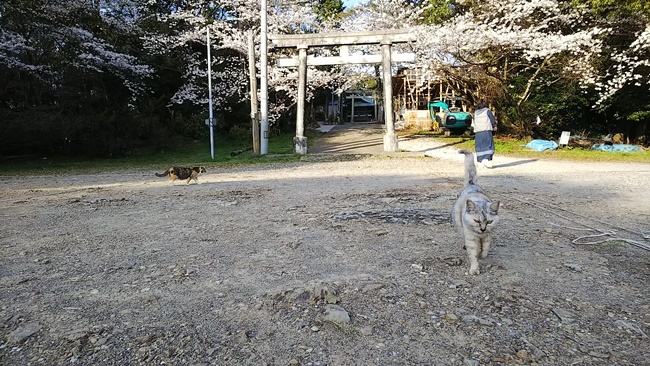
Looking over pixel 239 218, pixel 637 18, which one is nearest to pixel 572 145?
pixel 637 18

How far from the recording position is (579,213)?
510 cm

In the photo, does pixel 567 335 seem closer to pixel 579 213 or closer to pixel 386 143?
pixel 579 213

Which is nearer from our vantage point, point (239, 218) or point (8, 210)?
point (239, 218)

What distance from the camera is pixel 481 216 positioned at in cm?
293

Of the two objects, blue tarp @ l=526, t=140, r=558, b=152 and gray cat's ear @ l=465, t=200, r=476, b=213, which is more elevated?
blue tarp @ l=526, t=140, r=558, b=152

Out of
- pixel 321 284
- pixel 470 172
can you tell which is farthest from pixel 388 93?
pixel 321 284

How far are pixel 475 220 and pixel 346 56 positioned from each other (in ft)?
40.2

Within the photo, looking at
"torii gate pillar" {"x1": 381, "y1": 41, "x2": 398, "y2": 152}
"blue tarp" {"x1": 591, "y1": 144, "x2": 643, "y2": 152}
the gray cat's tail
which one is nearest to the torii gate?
"torii gate pillar" {"x1": 381, "y1": 41, "x2": 398, "y2": 152}

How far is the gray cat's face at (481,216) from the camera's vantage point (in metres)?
2.94

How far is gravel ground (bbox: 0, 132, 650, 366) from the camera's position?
2197 mm

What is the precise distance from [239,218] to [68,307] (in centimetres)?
259

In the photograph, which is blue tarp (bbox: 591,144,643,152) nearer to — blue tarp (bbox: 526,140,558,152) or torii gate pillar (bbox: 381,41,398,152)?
blue tarp (bbox: 526,140,558,152)

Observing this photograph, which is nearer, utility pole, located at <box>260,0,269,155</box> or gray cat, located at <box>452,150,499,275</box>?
gray cat, located at <box>452,150,499,275</box>

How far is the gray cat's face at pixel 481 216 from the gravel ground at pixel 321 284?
411 millimetres
